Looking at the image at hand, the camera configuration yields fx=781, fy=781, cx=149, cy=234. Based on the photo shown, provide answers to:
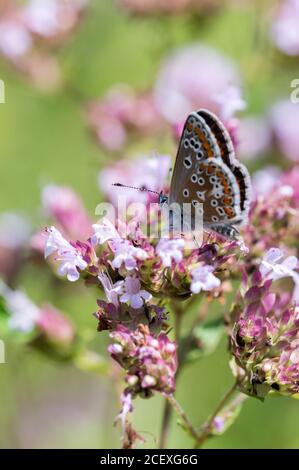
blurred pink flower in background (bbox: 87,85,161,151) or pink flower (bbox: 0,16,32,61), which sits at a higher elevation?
pink flower (bbox: 0,16,32,61)

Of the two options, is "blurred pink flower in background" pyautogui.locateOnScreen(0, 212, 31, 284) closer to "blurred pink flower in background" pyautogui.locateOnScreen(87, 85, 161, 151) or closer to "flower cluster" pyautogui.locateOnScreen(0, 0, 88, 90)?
"blurred pink flower in background" pyautogui.locateOnScreen(87, 85, 161, 151)

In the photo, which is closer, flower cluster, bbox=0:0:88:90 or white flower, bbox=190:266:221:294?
white flower, bbox=190:266:221:294

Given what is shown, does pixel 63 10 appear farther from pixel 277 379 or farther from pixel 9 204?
pixel 277 379

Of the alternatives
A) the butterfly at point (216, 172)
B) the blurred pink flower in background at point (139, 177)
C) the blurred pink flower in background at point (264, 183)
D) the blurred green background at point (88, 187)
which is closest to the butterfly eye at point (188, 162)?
the butterfly at point (216, 172)

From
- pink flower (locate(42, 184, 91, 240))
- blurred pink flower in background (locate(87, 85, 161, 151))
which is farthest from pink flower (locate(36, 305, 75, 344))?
blurred pink flower in background (locate(87, 85, 161, 151))

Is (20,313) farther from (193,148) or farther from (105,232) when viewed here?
(193,148)

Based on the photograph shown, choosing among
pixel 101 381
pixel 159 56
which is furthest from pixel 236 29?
pixel 101 381

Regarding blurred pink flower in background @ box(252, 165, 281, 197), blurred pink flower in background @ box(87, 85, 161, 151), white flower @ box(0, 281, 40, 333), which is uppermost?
blurred pink flower in background @ box(87, 85, 161, 151)
